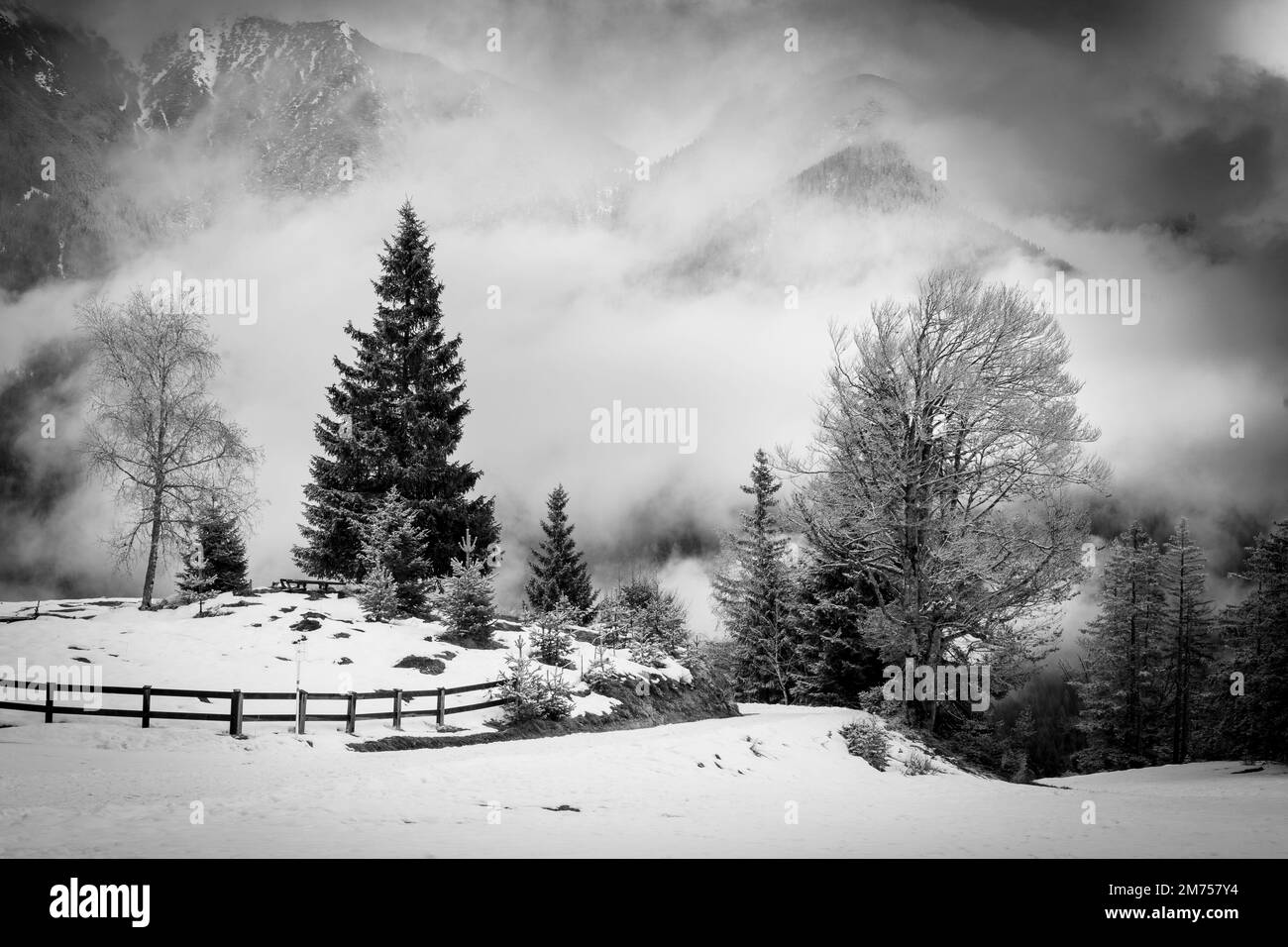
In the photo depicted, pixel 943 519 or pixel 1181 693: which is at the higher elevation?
pixel 943 519

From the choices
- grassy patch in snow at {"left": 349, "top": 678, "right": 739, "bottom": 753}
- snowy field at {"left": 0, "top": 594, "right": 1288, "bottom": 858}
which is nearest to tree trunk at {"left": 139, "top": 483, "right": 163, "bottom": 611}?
snowy field at {"left": 0, "top": 594, "right": 1288, "bottom": 858}

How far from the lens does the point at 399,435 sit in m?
32.6

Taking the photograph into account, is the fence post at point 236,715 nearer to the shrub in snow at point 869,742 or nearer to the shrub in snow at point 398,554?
the shrub in snow at point 398,554

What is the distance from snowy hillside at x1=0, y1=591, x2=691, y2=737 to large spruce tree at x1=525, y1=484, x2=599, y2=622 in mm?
18078

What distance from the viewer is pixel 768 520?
3625 cm

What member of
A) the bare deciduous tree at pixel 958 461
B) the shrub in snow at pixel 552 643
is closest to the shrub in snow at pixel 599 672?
the shrub in snow at pixel 552 643

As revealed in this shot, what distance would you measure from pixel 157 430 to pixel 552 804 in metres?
24.5

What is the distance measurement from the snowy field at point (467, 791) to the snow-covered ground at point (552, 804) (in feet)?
0.19

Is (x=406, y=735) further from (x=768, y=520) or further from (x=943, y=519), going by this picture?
(x=768, y=520)

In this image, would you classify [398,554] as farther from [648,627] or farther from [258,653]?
[648,627]

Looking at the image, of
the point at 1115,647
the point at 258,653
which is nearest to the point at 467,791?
the point at 258,653
